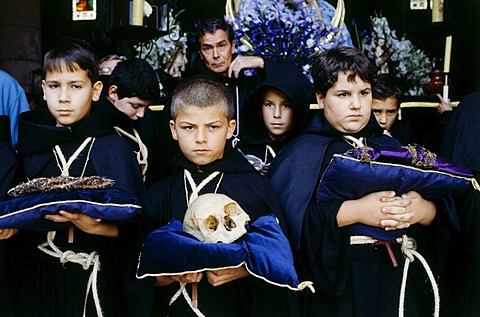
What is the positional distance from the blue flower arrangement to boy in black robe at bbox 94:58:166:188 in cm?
→ 78

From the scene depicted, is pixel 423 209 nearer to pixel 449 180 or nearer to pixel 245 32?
pixel 449 180

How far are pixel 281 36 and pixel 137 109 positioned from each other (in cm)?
109

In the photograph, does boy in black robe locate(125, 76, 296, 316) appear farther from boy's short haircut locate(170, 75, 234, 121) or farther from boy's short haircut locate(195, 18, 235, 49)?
boy's short haircut locate(195, 18, 235, 49)

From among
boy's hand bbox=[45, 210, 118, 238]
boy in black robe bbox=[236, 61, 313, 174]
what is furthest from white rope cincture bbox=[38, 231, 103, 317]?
boy in black robe bbox=[236, 61, 313, 174]

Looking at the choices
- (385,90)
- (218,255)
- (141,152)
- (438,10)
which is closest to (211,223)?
(218,255)

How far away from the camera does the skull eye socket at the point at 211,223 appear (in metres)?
2.86

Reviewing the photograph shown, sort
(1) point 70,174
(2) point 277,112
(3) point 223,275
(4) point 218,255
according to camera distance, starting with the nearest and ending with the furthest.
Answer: (4) point 218,255
(3) point 223,275
(1) point 70,174
(2) point 277,112

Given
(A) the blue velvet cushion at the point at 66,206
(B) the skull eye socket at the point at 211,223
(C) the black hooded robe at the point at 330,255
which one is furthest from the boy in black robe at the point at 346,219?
(A) the blue velvet cushion at the point at 66,206

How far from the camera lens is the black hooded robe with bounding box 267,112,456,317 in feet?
10.8

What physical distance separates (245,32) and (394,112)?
124cm

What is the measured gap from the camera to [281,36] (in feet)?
15.2

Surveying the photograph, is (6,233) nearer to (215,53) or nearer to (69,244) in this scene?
(69,244)

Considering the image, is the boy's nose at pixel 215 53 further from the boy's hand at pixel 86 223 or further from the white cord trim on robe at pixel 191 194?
the boy's hand at pixel 86 223

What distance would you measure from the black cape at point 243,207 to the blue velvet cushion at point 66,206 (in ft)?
0.73
